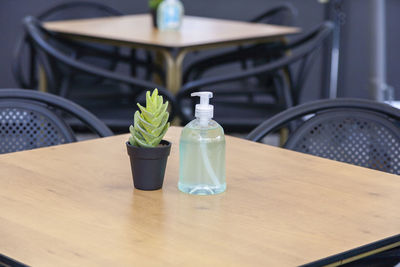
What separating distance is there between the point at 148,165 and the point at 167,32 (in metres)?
2.47

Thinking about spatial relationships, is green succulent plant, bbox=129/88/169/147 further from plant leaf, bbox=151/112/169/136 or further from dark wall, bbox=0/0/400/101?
dark wall, bbox=0/0/400/101

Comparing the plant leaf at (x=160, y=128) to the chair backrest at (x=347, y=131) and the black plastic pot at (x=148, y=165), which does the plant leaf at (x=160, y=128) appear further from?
the chair backrest at (x=347, y=131)

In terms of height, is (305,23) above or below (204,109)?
below

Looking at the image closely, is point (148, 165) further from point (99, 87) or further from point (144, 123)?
point (99, 87)

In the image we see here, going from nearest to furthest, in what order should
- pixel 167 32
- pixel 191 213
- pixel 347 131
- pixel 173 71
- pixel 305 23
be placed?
pixel 191 213, pixel 347 131, pixel 173 71, pixel 167 32, pixel 305 23

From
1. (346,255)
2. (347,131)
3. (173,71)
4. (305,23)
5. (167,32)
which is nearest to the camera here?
(346,255)

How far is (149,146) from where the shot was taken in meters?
1.23

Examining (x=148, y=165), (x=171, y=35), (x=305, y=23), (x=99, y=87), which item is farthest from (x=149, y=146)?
(x=305, y=23)

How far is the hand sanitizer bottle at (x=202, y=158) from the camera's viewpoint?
1.22 m

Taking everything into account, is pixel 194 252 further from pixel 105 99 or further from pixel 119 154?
pixel 105 99

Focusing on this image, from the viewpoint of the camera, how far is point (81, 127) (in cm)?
291

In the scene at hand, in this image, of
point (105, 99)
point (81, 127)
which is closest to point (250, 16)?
point (105, 99)

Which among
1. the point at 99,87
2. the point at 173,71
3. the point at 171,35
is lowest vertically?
the point at 99,87

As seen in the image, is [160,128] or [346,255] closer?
[346,255]
